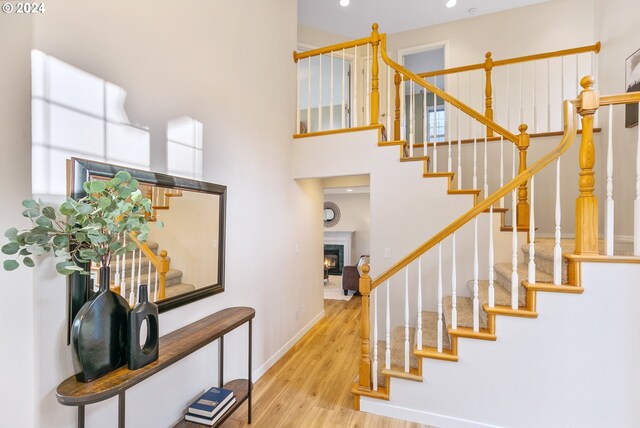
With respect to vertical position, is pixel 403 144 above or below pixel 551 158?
above

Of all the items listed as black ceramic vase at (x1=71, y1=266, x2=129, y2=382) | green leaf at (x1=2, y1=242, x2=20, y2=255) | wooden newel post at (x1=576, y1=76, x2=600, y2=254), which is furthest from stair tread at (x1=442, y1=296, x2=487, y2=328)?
green leaf at (x1=2, y1=242, x2=20, y2=255)

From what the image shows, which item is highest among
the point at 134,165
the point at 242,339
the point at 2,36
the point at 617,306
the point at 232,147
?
the point at 2,36

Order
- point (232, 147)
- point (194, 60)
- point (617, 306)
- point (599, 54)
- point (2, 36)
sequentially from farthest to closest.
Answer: point (599, 54), point (232, 147), point (194, 60), point (617, 306), point (2, 36)

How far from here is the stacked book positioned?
1875 mm

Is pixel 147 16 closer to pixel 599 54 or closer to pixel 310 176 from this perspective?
pixel 310 176

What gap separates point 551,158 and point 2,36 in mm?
2980

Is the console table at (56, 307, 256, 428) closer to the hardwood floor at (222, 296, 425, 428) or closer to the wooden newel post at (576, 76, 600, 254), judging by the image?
the hardwood floor at (222, 296, 425, 428)

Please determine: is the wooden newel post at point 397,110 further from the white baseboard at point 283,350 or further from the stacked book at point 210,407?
the stacked book at point 210,407

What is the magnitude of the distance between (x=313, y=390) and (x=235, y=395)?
0.79 m

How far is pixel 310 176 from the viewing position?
3463mm

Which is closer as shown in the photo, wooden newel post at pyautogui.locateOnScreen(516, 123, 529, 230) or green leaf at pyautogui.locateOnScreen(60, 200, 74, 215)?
green leaf at pyautogui.locateOnScreen(60, 200, 74, 215)

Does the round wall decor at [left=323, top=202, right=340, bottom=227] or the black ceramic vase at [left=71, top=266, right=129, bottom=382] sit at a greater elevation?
the round wall decor at [left=323, top=202, right=340, bottom=227]

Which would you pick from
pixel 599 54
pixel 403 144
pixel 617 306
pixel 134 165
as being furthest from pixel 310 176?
pixel 599 54

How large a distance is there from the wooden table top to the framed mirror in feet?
0.58
